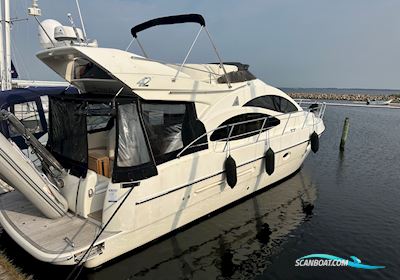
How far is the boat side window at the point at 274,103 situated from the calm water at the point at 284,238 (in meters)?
2.38

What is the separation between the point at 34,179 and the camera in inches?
199

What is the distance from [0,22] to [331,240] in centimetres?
1584

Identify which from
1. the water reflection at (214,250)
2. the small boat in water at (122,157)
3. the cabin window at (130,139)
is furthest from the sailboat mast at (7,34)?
the cabin window at (130,139)

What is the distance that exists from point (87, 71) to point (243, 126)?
153 inches

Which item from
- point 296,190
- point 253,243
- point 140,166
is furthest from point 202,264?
point 296,190

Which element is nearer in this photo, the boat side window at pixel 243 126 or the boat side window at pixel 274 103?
the boat side window at pixel 243 126

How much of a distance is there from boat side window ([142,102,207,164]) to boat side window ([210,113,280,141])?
63 centimetres

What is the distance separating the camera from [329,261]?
19.3 feet

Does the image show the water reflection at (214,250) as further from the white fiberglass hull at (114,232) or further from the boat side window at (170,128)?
the boat side window at (170,128)

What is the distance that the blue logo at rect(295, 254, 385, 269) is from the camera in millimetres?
5785

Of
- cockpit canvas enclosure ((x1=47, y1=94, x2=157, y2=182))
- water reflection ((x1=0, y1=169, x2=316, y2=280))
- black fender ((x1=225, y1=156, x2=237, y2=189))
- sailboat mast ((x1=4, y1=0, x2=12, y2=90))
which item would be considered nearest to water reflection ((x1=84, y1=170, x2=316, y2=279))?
water reflection ((x1=0, y1=169, x2=316, y2=280))

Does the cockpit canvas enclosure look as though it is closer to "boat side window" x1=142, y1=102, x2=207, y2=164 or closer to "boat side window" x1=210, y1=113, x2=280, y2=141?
"boat side window" x1=142, y1=102, x2=207, y2=164

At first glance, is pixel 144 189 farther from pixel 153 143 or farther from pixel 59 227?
pixel 59 227

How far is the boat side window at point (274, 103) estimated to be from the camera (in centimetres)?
830
